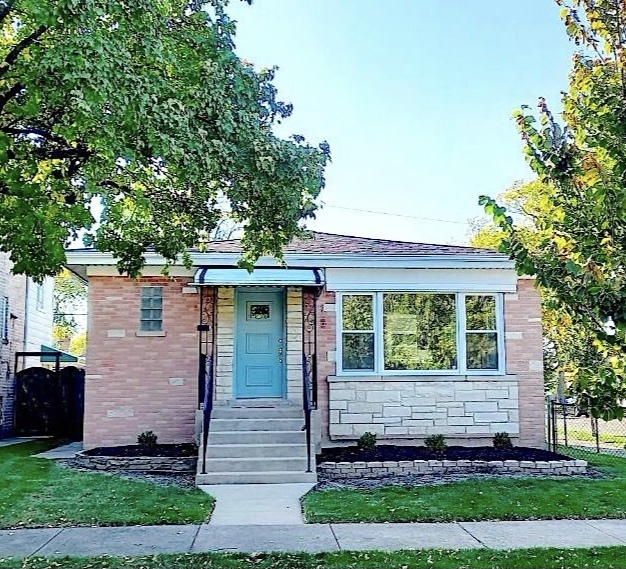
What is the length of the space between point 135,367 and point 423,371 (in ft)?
17.4

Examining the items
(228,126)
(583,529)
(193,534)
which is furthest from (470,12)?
(193,534)

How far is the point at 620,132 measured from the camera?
507 centimetres

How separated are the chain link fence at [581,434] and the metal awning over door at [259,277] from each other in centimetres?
476

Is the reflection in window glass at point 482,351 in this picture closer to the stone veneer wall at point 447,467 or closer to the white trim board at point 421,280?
the white trim board at point 421,280

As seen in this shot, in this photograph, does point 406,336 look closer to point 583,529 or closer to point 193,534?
point 583,529

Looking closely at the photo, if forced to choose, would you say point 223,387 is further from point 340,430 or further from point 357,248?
point 357,248

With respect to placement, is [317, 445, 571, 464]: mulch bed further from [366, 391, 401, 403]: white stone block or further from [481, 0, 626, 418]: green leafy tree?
[481, 0, 626, 418]: green leafy tree

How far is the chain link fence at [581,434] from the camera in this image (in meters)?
13.1

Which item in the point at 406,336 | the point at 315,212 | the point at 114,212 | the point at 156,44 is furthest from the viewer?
the point at 406,336

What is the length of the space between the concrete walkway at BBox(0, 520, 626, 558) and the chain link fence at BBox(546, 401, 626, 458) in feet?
5.74

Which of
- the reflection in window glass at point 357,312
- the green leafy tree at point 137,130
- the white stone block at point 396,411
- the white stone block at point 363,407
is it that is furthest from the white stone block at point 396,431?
the green leafy tree at point 137,130

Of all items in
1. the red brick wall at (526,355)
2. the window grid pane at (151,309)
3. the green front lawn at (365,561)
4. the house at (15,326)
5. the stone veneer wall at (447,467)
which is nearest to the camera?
the green front lawn at (365,561)

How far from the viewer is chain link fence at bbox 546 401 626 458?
43.1 ft

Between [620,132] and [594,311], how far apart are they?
1311mm
